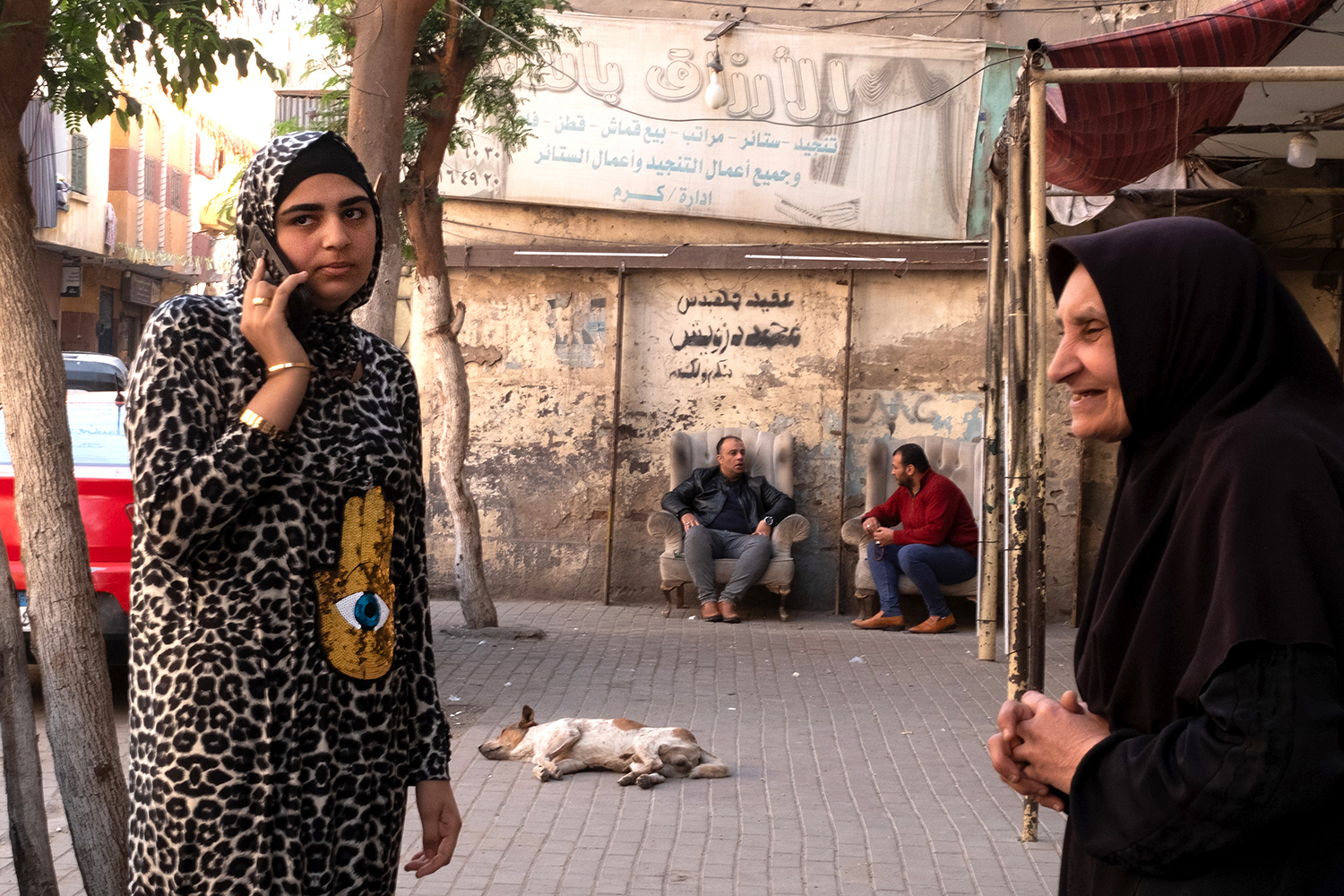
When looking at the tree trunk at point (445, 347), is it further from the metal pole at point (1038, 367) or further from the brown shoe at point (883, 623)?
the metal pole at point (1038, 367)

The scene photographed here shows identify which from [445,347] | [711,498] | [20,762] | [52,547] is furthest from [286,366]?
[711,498]

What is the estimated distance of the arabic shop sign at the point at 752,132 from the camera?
1105 cm

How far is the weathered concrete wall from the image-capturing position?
1113 centimetres

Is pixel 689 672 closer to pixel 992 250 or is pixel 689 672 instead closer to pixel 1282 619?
pixel 992 250

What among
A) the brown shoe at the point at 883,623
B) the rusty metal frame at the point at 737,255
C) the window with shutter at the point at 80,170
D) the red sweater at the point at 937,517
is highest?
the window with shutter at the point at 80,170

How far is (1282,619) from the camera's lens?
4.55 ft

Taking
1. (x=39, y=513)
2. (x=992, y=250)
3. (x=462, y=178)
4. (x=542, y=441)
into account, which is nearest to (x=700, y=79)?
(x=462, y=178)

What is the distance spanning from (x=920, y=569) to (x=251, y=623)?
8.66m

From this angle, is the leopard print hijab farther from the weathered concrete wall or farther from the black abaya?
the weathered concrete wall

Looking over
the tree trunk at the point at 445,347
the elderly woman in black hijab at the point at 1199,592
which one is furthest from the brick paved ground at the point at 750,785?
the elderly woman in black hijab at the point at 1199,592

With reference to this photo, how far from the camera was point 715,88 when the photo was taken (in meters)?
11.1

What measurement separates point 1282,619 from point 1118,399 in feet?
1.29

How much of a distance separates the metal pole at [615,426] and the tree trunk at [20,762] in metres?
7.99

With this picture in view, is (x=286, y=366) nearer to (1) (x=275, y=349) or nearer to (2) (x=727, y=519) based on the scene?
(1) (x=275, y=349)
